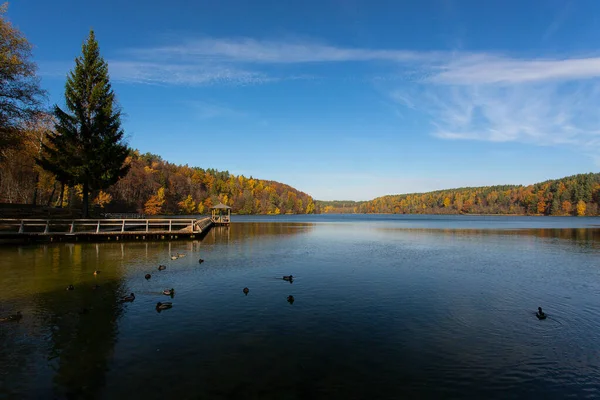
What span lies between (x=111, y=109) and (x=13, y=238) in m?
15.2

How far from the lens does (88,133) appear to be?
35.3 metres

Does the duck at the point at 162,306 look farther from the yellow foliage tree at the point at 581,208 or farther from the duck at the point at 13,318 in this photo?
the yellow foliage tree at the point at 581,208

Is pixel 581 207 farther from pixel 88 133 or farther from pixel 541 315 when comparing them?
pixel 88 133

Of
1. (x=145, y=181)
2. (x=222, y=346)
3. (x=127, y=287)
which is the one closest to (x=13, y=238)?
(x=127, y=287)

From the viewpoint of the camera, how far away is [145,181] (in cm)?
10588

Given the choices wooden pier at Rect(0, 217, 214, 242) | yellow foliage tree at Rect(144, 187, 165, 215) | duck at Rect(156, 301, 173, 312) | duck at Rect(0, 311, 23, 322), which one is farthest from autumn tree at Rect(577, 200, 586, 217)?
duck at Rect(0, 311, 23, 322)

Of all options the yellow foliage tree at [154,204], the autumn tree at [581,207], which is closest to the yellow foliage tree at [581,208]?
the autumn tree at [581,207]

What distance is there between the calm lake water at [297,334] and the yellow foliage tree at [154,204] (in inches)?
3423

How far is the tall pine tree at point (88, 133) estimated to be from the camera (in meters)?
33.7

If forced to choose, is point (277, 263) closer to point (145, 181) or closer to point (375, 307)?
point (375, 307)

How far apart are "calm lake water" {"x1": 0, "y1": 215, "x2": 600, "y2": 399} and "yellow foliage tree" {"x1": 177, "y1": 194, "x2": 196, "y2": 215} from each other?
108070 millimetres

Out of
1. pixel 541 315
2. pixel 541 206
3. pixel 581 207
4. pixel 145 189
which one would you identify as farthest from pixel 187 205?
pixel 541 206

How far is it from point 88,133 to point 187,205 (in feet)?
306

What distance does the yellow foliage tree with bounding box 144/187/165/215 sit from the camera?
102m
